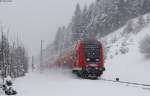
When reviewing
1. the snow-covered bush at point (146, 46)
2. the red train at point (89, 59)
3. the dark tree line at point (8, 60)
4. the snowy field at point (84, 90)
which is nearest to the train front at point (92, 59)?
the red train at point (89, 59)

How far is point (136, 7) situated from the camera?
102188mm

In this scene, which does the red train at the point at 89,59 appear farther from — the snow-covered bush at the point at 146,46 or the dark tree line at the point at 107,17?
the dark tree line at the point at 107,17

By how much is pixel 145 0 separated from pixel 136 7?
22.9ft

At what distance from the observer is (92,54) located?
3469cm

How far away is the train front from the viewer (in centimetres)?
3419

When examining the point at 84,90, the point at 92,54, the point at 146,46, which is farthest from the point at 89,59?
the point at 146,46

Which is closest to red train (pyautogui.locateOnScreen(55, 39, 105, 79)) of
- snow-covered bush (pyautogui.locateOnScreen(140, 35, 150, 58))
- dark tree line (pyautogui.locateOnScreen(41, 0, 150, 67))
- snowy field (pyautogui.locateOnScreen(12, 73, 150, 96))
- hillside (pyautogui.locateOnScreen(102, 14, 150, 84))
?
hillside (pyautogui.locateOnScreen(102, 14, 150, 84))

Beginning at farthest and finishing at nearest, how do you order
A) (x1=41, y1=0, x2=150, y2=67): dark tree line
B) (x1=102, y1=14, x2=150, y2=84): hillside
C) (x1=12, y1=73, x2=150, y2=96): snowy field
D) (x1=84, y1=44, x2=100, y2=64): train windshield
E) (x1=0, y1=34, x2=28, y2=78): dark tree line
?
(x1=41, y1=0, x2=150, y2=67): dark tree line < (x1=102, y1=14, x2=150, y2=84): hillside < (x1=0, y1=34, x2=28, y2=78): dark tree line < (x1=84, y1=44, x2=100, y2=64): train windshield < (x1=12, y1=73, x2=150, y2=96): snowy field

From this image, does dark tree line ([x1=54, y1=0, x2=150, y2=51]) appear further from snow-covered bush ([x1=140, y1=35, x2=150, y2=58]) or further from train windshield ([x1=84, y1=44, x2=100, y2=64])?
train windshield ([x1=84, y1=44, x2=100, y2=64])

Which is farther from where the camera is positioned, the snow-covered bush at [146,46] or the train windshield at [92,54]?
the snow-covered bush at [146,46]

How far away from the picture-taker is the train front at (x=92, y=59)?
34188mm

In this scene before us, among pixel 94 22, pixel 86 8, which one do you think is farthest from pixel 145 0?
pixel 86 8

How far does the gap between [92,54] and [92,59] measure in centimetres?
45

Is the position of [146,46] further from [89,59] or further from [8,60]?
[89,59]
